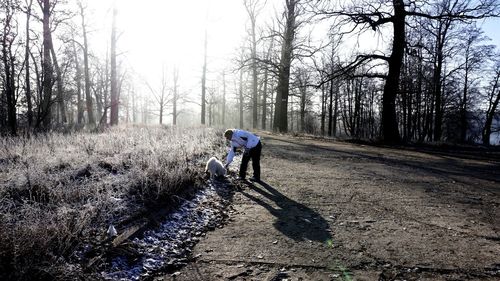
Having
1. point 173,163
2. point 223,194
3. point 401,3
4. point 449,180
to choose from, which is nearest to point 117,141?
point 173,163

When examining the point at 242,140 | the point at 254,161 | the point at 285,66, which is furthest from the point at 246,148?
the point at 285,66

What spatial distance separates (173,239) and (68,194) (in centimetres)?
183

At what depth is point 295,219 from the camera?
17.1ft

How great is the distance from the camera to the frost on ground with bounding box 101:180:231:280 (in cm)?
349

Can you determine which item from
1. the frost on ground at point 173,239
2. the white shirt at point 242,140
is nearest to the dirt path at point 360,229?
the frost on ground at point 173,239

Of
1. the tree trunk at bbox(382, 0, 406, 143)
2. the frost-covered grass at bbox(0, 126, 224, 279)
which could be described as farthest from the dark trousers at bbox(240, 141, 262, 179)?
the tree trunk at bbox(382, 0, 406, 143)

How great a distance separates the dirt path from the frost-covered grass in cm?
115

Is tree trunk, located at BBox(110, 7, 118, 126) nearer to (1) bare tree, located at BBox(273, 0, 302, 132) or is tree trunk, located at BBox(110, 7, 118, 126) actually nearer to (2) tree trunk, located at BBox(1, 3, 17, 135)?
(2) tree trunk, located at BBox(1, 3, 17, 135)

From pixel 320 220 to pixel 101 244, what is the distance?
316 centimetres

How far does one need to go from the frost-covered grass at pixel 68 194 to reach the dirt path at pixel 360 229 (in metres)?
1.15

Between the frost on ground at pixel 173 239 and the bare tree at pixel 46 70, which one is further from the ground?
the bare tree at pixel 46 70

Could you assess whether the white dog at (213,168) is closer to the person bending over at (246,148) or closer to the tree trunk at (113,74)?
the person bending over at (246,148)

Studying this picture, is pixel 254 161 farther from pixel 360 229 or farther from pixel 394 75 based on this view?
pixel 394 75

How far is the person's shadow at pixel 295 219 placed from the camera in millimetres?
4563
